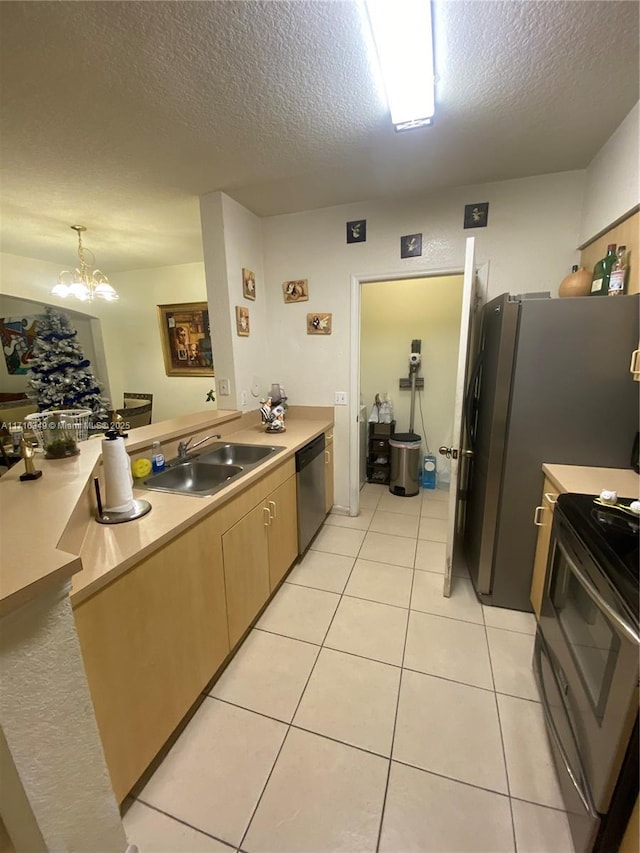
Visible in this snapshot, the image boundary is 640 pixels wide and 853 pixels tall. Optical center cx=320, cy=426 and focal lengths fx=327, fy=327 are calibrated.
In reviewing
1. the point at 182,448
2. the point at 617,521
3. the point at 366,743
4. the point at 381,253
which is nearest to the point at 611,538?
the point at 617,521

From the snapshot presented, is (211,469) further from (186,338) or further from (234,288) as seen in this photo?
(186,338)

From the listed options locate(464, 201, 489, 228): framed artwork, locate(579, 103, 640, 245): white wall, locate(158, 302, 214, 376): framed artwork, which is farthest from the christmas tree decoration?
locate(579, 103, 640, 245): white wall

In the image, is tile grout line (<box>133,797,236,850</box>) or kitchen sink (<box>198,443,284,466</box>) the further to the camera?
kitchen sink (<box>198,443,284,466</box>)

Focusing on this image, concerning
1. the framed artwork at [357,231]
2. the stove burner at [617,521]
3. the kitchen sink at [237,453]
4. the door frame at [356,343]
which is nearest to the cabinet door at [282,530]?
the kitchen sink at [237,453]

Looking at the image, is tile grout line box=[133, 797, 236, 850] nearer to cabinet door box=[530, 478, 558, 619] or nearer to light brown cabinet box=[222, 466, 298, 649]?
light brown cabinet box=[222, 466, 298, 649]

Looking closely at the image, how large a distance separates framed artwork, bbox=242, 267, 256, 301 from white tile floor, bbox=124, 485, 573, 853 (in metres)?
2.16

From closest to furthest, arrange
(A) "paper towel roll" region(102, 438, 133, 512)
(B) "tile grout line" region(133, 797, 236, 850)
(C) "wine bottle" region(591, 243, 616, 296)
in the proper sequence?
(B) "tile grout line" region(133, 797, 236, 850)
(A) "paper towel roll" region(102, 438, 133, 512)
(C) "wine bottle" region(591, 243, 616, 296)

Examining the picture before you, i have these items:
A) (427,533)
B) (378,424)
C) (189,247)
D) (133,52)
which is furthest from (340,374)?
(189,247)

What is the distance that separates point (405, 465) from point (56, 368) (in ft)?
10.7

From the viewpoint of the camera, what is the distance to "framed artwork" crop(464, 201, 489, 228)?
7.16 feet

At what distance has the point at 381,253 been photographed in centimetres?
246

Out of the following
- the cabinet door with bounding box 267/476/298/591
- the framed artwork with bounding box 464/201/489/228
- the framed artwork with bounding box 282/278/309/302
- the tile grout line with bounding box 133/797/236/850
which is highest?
the framed artwork with bounding box 464/201/489/228

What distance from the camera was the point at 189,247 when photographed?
3.54 m

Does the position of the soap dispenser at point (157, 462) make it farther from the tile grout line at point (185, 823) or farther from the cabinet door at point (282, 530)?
the tile grout line at point (185, 823)
